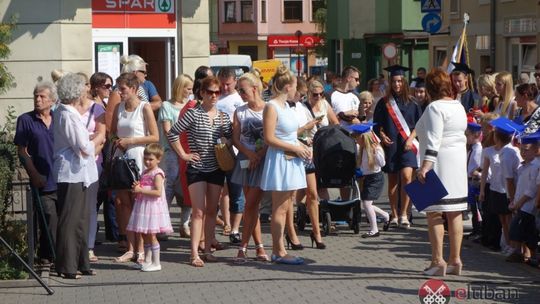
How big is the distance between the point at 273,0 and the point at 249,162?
268 feet

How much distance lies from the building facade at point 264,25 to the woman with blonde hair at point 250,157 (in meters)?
77.1

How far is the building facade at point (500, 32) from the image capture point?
32406mm

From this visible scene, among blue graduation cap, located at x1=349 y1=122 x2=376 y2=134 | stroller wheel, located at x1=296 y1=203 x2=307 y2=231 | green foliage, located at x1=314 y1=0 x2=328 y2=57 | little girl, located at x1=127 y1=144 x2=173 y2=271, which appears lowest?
stroller wheel, located at x1=296 y1=203 x2=307 y2=231

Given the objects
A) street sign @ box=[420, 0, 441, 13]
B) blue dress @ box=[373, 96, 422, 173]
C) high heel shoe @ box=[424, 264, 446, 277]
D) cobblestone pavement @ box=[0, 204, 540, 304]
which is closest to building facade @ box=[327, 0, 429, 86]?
street sign @ box=[420, 0, 441, 13]

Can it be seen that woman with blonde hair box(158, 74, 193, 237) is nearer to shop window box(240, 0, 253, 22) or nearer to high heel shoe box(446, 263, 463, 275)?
high heel shoe box(446, 263, 463, 275)

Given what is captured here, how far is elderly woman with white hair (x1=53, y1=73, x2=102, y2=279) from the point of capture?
1107 cm

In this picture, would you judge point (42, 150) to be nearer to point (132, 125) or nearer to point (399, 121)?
point (132, 125)

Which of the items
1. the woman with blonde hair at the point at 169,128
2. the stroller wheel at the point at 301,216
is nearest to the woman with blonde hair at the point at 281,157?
the woman with blonde hair at the point at 169,128

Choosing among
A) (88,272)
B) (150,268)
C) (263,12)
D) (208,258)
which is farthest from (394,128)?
(263,12)

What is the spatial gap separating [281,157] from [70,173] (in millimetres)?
2081

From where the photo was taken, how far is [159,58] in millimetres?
20922

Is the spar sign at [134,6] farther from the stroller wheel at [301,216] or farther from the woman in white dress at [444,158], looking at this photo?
the woman in white dress at [444,158]

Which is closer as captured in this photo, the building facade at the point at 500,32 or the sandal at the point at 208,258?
the sandal at the point at 208,258

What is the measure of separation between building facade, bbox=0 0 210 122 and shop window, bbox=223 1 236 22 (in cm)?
7364
